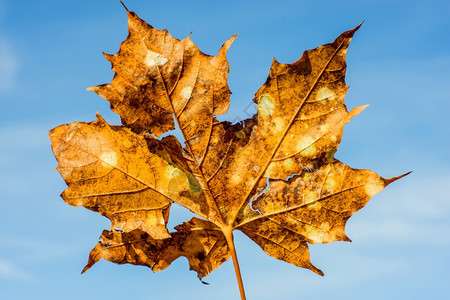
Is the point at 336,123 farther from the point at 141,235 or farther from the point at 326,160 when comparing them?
the point at 141,235

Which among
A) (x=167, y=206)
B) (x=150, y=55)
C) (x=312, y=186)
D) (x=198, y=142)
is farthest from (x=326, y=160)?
(x=150, y=55)

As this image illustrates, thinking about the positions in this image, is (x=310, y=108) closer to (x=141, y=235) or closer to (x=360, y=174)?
(x=360, y=174)

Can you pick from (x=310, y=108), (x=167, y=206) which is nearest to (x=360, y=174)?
(x=310, y=108)

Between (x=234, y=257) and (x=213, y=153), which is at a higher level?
(x=213, y=153)

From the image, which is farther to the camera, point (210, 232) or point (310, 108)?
point (210, 232)

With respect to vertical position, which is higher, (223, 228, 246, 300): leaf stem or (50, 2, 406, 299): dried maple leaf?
(50, 2, 406, 299): dried maple leaf

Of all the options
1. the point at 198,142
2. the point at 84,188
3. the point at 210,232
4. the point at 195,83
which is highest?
the point at 195,83

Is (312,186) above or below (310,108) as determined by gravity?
below

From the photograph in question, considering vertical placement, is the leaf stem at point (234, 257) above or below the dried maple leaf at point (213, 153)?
below
